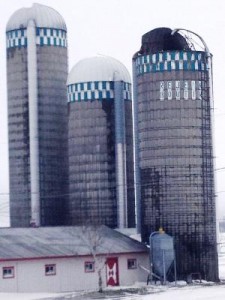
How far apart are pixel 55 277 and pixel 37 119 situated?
2328 cm

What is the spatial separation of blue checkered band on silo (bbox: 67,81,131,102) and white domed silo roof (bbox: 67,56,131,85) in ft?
1.21

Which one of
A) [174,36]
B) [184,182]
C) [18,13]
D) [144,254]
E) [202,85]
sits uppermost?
[18,13]

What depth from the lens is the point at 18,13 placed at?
73.0m

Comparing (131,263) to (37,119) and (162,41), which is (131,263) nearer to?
(162,41)

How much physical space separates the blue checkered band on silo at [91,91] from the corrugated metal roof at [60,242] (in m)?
13.9

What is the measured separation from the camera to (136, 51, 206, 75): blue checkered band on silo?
57.2 metres

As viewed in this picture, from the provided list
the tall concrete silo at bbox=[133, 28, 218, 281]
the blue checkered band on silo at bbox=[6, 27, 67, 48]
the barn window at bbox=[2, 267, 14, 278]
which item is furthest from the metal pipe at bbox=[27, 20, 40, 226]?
the barn window at bbox=[2, 267, 14, 278]

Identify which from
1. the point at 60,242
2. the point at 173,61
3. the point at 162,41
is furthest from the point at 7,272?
the point at 162,41

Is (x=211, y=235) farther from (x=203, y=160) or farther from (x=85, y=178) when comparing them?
(x=85, y=178)

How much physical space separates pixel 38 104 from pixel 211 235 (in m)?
21.3

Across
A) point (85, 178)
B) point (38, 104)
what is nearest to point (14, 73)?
point (38, 104)

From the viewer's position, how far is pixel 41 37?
71.2 meters

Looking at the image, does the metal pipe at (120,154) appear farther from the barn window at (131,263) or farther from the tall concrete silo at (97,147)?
Result: the barn window at (131,263)

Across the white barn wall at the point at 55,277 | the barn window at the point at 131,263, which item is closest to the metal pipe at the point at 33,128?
the barn window at the point at 131,263
